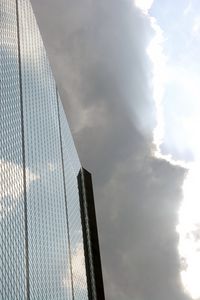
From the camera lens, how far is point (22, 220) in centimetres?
11862

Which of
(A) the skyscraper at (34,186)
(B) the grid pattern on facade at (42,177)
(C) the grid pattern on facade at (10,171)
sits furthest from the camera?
(B) the grid pattern on facade at (42,177)

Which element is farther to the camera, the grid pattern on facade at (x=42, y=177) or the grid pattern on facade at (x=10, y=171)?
the grid pattern on facade at (x=42, y=177)

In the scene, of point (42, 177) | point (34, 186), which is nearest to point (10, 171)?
point (34, 186)

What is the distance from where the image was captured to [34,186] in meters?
137

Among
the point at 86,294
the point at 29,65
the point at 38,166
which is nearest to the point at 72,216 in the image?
the point at 86,294

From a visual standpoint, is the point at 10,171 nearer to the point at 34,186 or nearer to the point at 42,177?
the point at 34,186

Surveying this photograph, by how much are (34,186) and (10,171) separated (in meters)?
26.0

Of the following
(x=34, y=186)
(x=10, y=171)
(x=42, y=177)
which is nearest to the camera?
(x=10, y=171)

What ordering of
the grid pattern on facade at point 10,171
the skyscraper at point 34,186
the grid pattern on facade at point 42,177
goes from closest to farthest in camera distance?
the grid pattern on facade at point 10,171, the skyscraper at point 34,186, the grid pattern on facade at point 42,177

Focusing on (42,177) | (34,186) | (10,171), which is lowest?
Answer: (10,171)

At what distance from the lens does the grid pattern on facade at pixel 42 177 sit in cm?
12988

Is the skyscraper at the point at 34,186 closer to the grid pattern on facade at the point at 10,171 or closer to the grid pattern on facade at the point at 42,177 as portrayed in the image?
the grid pattern on facade at the point at 42,177

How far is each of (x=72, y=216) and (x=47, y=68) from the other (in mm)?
51957

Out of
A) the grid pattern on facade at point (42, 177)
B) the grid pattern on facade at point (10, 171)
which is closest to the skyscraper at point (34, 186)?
the grid pattern on facade at point (42, 177)
